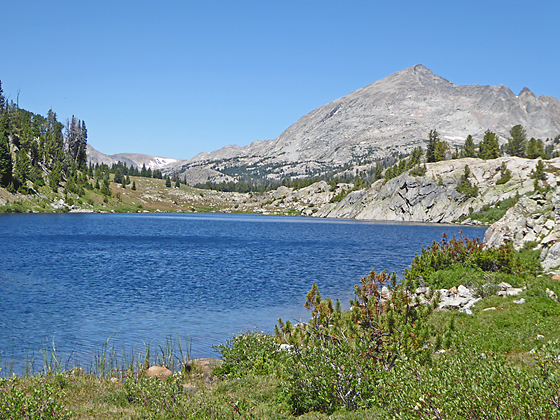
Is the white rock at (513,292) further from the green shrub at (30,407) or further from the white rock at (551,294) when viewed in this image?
the green shrub at (30,407)

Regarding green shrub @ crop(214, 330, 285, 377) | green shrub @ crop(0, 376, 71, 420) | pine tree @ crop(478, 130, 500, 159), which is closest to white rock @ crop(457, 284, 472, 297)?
green shrub @ crop(214, 330, 285, 377)

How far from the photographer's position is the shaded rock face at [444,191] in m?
146

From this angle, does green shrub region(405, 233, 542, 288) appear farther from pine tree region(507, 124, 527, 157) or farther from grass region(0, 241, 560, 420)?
pine tree region(507, 124, 527, 157)

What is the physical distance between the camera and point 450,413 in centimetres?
746

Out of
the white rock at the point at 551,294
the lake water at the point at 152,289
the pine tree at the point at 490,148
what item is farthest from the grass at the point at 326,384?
the pine tree at the point at 490,148

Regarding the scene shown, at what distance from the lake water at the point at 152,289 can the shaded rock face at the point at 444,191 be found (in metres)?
99.0

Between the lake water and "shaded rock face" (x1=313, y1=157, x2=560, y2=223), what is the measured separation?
98991mm

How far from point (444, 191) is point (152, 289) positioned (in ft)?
482

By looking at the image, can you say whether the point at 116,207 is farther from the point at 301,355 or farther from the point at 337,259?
the point at 301,355

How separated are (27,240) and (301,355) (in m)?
66.9

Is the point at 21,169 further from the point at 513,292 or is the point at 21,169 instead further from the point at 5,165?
the point at 513,292

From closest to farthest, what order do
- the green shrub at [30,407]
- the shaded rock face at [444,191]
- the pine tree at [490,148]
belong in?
the green shrub at [30,407]
the shaded rock face at [444,191]
the pine tree at [490,148]

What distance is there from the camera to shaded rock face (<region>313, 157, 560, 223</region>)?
479 feet

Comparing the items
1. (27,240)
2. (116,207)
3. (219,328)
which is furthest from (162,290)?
(116,207)
